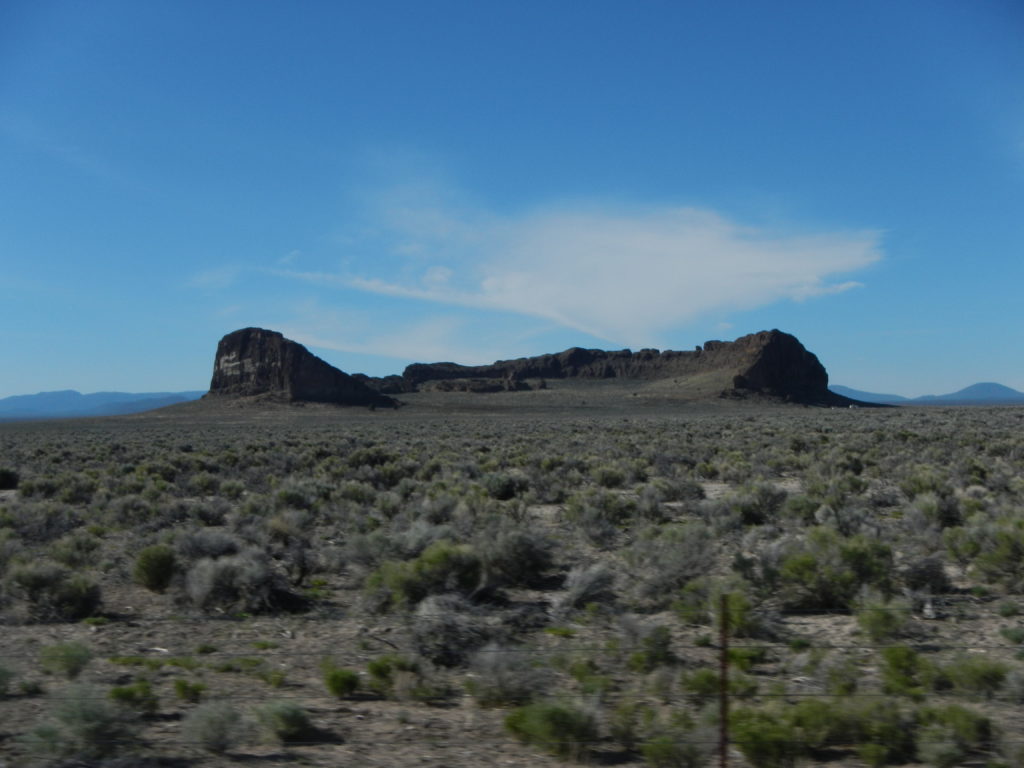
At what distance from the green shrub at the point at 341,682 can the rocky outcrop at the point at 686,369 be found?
113401 millimetres

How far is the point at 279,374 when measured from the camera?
115 m

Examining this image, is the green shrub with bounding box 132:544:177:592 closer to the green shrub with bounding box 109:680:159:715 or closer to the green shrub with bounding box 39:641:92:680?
the green shrub with bounding box 39:641:92:680

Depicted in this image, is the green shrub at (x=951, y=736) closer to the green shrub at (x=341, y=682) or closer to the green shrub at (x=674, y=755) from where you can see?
the green shrub at (x=674, y=755)

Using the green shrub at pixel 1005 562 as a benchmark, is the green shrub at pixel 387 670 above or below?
below

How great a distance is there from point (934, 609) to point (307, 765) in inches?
267

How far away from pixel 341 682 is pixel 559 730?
2036mm

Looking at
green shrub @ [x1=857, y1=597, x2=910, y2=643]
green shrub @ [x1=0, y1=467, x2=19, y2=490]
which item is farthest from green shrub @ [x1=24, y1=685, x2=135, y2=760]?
green shrub @ [x1=0, y1=467, x2=19, y2=490]

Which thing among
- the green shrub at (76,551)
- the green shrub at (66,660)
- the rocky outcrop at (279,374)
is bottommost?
the green shrub at (66,660)

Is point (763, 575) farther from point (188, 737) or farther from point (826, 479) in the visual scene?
point (826, 479)

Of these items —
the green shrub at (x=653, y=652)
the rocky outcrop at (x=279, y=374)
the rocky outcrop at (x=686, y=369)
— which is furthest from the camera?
the rocky outcrop at (x=686, y=369)

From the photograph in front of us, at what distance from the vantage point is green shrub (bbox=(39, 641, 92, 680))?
711 centimetres

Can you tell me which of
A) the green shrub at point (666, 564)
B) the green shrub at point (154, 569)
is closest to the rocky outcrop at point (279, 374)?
the green shrub at point (154, 569)

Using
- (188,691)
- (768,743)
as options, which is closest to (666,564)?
(768,743)

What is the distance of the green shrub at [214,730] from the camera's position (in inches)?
220
